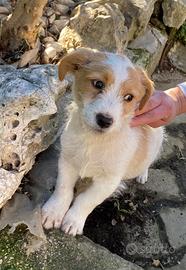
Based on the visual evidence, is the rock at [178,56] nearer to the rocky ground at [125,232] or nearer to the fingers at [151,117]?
the rocky ground at [125,232]

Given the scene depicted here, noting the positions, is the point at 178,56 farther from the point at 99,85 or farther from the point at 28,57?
the point at 99,85

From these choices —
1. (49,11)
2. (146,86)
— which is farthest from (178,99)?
(49,11)

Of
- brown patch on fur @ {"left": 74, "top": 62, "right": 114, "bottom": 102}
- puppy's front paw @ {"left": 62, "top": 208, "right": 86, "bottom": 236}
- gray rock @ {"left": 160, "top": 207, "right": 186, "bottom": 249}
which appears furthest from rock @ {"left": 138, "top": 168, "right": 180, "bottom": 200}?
brown patch on fur @ {"left": 74, "top": 62, "right": 114, "bottom": 102}

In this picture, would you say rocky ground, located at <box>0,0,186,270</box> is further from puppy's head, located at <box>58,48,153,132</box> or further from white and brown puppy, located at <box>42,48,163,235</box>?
puppy's head, located at <box>58,48,153,132</box>

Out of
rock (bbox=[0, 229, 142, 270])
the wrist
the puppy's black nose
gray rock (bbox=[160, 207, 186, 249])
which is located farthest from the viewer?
gray rock (bbox=[160, 207, 186, 249])

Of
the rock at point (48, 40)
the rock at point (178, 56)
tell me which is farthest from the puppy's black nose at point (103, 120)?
the rock at point (178, 56)

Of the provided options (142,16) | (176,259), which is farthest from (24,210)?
(142,16)

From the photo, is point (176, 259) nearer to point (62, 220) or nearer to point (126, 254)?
point (126, 254)
